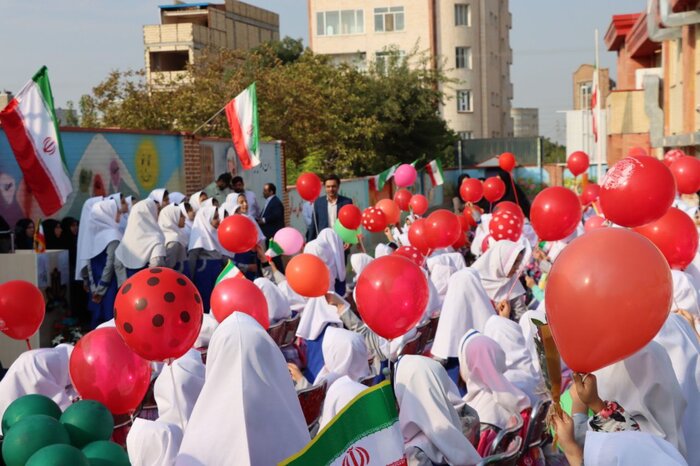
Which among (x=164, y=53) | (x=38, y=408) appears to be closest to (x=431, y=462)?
(x=38, y=408)

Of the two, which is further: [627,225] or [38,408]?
[627,225]

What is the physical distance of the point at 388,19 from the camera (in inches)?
1917

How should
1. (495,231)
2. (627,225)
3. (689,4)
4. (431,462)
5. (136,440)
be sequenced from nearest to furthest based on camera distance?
(136,440) → (431,462) → (627,225) → (495,231) → (689,4)

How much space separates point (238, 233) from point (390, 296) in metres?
3.99

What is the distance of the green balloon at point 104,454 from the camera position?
319cm

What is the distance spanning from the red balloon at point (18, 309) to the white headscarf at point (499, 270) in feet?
11.2

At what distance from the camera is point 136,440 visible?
3.66 meters

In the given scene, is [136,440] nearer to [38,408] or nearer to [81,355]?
[38,408]

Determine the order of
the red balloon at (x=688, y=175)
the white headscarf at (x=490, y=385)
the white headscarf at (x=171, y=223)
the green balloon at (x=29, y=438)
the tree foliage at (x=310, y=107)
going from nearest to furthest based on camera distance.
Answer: the green balloon at (x=29, y=438)
the white headscarf at (x=490, y=385)
the red balloon at (x=688, y=175)
the white headscarf at (x=171, y=223)
the tree foliage at (x=310, y=107)

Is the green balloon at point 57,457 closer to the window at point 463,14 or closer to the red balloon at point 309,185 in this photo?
the red balloon at point 309,185

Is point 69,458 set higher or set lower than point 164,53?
lower

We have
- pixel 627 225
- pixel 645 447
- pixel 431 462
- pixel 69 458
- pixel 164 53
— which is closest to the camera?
pixel 645 447

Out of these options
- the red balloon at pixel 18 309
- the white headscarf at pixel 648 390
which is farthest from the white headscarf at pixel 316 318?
the white headscarf at pixel 648 390

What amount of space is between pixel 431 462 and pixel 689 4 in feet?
44.9
